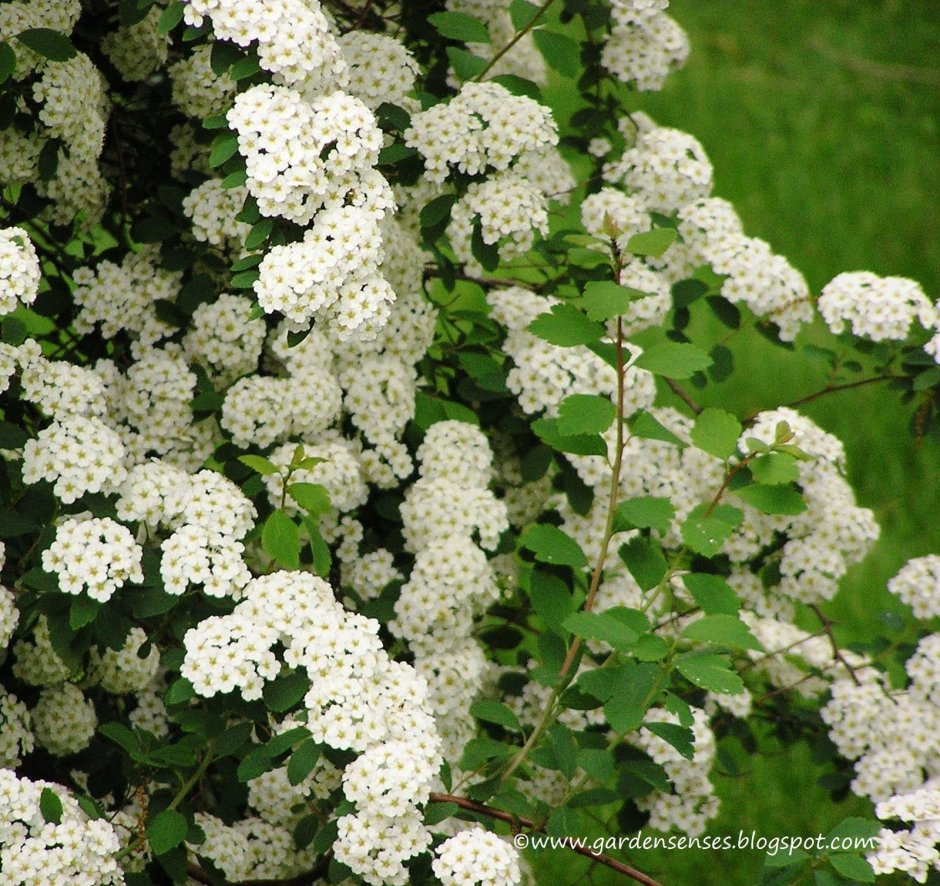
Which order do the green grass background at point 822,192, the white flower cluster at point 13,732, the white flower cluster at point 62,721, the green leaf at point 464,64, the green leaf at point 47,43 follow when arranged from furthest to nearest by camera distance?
the green grass background at point 822,192, the green leaf at point 464,64, the white flower cluster at point 62,721, the white flower cluster at point 13,732, the green leaf at point 47,43

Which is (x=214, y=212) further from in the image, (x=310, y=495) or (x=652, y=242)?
(x=652, y=242)

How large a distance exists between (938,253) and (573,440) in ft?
17.0

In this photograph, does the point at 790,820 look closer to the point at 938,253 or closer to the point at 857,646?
the point at 857,646

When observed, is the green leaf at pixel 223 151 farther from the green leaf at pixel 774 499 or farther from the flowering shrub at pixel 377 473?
the green leaf at pixel 774 499

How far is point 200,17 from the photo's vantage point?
2.27 metres

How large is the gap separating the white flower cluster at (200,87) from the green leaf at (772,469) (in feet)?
4.51

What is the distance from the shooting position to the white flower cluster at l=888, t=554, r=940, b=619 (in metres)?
3.41

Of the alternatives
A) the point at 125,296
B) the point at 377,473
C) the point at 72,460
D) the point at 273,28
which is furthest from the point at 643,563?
the point at 125,296

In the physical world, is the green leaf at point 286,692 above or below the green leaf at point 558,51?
below

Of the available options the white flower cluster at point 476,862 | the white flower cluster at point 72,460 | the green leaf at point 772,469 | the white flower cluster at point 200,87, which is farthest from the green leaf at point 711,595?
the white flower cluster at point 200,87

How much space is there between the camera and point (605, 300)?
237 cm

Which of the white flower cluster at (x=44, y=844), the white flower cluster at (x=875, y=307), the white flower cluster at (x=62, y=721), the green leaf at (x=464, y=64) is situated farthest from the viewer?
the white flower cluster at (x=875, y=307)

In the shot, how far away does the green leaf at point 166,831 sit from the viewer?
2.36 meters

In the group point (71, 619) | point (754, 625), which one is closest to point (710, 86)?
point (754, 625)
